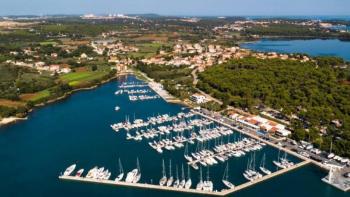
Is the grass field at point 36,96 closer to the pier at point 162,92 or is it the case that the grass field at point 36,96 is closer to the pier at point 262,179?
the pier at point 162,92

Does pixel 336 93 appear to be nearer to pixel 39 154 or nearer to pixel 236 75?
pixel 236 75

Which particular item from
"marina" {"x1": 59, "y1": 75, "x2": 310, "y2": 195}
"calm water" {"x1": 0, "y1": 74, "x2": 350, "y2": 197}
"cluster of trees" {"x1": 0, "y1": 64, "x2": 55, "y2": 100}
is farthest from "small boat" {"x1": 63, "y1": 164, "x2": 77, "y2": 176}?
"cluster of trees" {"x1": 0, "y1": 64, "x2": 55, "y2": 100}

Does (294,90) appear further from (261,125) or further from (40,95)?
(40,95)

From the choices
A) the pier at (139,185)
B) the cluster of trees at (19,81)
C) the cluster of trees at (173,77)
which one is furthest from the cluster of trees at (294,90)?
the cluster of trees at (19,81)

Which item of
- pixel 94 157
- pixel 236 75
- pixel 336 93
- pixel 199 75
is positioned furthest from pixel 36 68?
pixel 336 93

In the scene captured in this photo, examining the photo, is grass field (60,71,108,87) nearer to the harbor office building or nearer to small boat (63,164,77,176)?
the harbor office building
